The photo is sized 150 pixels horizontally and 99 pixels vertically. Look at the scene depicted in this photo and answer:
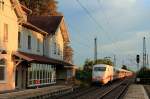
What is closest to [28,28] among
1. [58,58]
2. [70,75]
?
[58,58]

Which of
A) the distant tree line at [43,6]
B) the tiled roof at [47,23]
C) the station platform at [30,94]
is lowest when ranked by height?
the station platform at [30,94]

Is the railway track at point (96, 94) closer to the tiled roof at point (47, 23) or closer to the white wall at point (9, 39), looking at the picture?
the white wall at point (9, 39)

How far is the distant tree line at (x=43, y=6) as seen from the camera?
7569 cm

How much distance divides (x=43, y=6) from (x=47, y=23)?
74.0 feet

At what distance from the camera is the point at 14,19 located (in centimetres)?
A: 3816

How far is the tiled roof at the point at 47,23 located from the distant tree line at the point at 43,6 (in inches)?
697

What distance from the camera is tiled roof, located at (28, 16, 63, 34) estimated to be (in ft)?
177

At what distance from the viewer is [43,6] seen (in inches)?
3046

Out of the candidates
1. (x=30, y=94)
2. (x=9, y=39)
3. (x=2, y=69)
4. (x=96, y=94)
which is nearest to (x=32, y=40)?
(x=9, y=39)

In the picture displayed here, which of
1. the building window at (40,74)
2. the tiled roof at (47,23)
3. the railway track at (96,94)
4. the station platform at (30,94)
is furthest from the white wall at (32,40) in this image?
the railway track at (96,94)

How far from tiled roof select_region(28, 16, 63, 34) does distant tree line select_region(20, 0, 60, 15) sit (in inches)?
697

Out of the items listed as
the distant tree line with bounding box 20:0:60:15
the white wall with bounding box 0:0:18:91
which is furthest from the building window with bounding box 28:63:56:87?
the distant tree line with bounding box 20:0:60:15

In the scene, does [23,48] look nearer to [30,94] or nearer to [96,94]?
[96,94]

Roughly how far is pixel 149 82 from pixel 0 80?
43127mm
